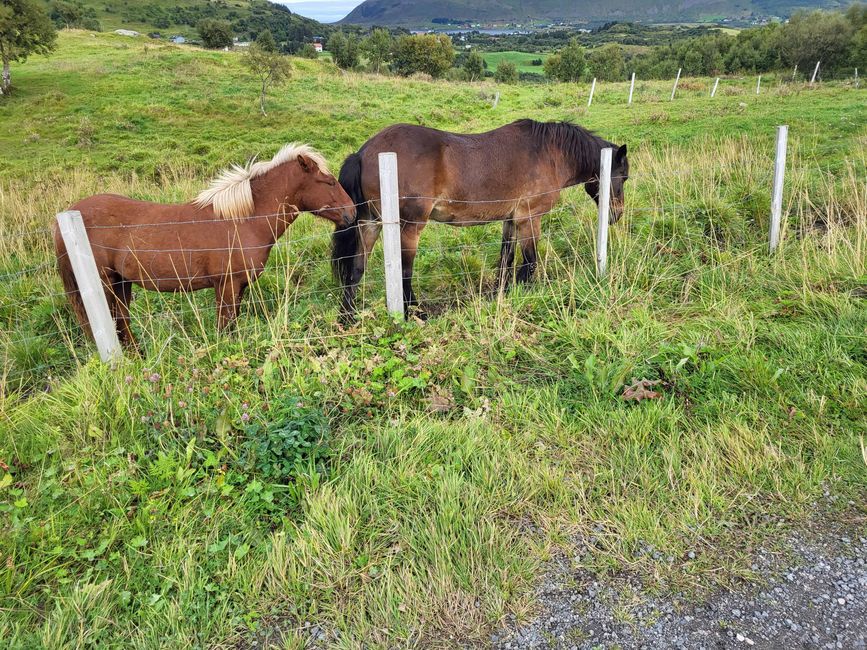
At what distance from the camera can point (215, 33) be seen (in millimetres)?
48594

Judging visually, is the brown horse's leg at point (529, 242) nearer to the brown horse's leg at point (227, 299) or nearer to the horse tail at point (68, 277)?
the brown horse's leg at point (227, 299)

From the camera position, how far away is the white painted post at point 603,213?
5074 mm

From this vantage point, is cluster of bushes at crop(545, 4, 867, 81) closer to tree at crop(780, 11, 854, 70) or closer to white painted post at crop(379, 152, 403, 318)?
tree at crop(780, 11, 854, 70)

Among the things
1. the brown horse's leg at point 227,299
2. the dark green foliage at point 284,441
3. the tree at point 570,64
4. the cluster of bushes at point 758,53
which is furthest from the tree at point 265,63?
the tree at point 570,64

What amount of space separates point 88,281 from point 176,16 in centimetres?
12296

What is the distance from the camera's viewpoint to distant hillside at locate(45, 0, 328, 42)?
88.1 meters

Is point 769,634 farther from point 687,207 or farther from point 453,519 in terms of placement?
point 687,207

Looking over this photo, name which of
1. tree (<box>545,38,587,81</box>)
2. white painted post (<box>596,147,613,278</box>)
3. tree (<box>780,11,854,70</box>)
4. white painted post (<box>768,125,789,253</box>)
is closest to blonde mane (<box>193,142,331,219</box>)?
white painted post (<box>596,147,613,278</box>)

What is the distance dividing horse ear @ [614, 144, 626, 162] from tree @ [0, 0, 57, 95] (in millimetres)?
31095

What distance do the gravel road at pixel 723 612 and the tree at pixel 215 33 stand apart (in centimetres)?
5787

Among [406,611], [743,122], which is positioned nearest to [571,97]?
[743,122]

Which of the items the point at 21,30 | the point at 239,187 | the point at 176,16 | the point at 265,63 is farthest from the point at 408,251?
the point at 176,16

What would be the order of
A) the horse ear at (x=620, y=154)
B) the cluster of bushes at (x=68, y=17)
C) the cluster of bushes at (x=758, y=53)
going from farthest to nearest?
1. the cluster of bushes at (x=68, y=17)
2. the cluster of bushes at (x=758, y=53)
3. the horse ear at (x=620, y=154)

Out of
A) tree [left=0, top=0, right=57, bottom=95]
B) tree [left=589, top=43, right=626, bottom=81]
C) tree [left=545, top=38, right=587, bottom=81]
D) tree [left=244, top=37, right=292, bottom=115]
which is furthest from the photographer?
tree [left=589, top=43, right=626, bottom=81]
